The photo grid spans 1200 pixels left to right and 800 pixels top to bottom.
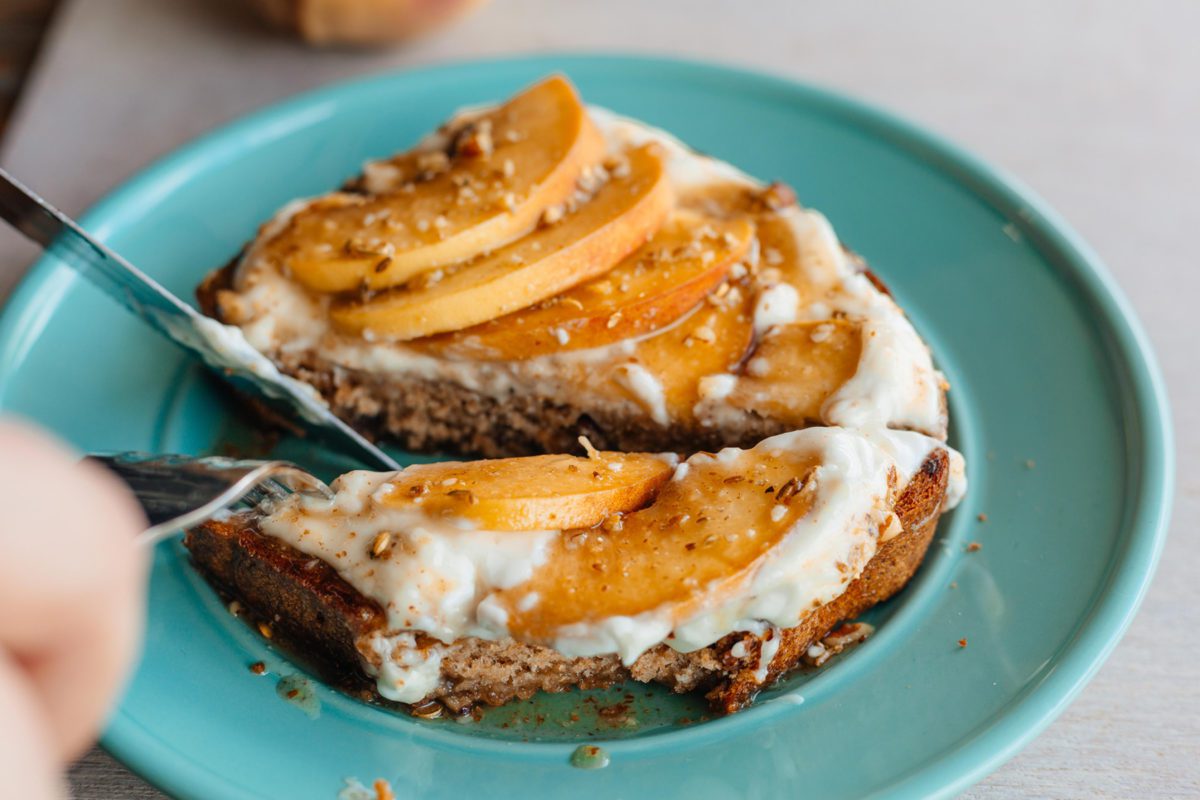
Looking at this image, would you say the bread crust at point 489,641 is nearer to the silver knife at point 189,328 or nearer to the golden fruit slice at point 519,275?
the silver knife at point 189,328

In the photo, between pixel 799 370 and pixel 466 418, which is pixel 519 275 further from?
pixel 799 370

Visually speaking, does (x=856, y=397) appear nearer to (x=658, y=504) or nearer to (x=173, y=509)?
(x=658, y=504)

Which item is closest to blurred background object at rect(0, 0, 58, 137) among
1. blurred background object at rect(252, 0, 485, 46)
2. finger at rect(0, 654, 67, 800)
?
blurred background object at rect(252, 0, 485, 46)

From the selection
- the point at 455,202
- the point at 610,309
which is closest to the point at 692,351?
the point at 610,309

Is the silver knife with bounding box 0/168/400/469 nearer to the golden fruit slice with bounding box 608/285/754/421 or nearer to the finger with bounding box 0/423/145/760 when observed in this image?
the golden fruit slice with bounding box 608/285/754/421

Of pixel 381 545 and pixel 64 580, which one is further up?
pixel 64 580

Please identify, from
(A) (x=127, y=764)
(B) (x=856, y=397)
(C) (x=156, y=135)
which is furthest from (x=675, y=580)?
(C) (x=156, y=135)
